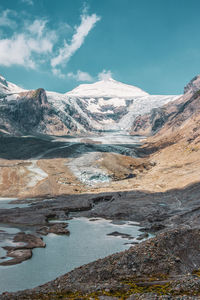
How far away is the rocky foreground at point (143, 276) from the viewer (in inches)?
818

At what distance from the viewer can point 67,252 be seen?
46156mm

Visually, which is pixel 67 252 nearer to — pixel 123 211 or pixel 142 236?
pixel 142 236

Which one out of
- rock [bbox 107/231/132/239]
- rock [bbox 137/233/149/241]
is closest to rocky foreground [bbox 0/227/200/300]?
rock [bbox 137/233/149/241]

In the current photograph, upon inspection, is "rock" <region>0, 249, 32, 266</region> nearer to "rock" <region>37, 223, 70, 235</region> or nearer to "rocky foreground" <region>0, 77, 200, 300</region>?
"rocky foreground" <region>0, 77, 200, 300</region>

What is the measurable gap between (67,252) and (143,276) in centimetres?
2348

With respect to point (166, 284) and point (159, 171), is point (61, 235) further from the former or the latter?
point (159, 171)

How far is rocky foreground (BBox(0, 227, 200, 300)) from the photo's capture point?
2077cm

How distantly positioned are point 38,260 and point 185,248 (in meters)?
24.2

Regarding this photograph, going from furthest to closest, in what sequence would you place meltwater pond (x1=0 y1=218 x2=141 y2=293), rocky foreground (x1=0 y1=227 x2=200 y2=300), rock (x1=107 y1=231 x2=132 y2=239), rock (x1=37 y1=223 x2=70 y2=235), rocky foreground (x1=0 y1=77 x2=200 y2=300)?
1. rock (x1=37 y1=223 x2=70 y2=235)
2. rock (x1=107 y1=231 x2=132 y2=239)
3. meltwater pond (x1=0 y1=218 x2=141 y2=293)
4. rocky foreground (x1=0 y1=77 x2=200 y2=300)
5. rocky foreground (x1=0 y1=227 x2=200 y2=300)

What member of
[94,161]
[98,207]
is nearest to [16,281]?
[98,207]

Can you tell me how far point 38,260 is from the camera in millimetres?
41594

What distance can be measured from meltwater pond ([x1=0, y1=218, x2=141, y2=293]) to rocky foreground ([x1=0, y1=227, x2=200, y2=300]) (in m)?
7.66

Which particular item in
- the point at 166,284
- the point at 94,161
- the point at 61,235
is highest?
the point at 94,161

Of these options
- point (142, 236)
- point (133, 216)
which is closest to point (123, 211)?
point (133, 216)
